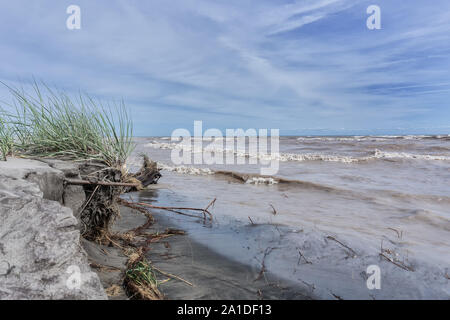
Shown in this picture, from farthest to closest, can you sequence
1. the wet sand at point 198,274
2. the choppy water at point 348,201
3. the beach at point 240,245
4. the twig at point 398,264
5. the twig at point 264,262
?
the choppy water at point 348,201 → the twig at point 398,264 → the twig at point 264,262 → the wet sand at point 198,274 → the beach at point 240,245

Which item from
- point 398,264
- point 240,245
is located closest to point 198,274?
point 240,245

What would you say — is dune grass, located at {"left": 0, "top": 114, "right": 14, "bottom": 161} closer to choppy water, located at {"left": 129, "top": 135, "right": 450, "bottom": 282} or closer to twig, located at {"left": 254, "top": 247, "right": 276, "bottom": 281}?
choppy water, located at {"left": 129, "top": 135, "right": 450, "bottom": 282}

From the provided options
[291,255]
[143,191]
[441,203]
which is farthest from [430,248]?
[143,191]

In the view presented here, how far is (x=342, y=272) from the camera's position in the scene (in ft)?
10.5

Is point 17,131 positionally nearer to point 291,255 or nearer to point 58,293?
point 58,293

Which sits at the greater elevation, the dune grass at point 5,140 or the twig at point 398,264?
the dune grass at point 5,140

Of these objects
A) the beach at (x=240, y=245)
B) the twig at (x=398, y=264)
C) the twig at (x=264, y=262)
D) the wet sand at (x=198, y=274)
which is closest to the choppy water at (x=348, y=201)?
the beach at (x=240, y=245)

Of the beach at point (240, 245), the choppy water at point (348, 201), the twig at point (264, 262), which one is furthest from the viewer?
the choppy water at point (348, 201)

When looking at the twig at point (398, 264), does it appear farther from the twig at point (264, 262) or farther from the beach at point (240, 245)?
the twig at point (264, 262)

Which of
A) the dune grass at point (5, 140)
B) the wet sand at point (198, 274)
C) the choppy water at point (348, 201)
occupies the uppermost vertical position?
the dune grass at point (5, 140)

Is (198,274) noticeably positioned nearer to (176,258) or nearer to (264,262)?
(176,258)

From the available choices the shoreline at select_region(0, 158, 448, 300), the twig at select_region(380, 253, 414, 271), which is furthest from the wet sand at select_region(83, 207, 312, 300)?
the twig at select_region(380, 253, 414, 271)
